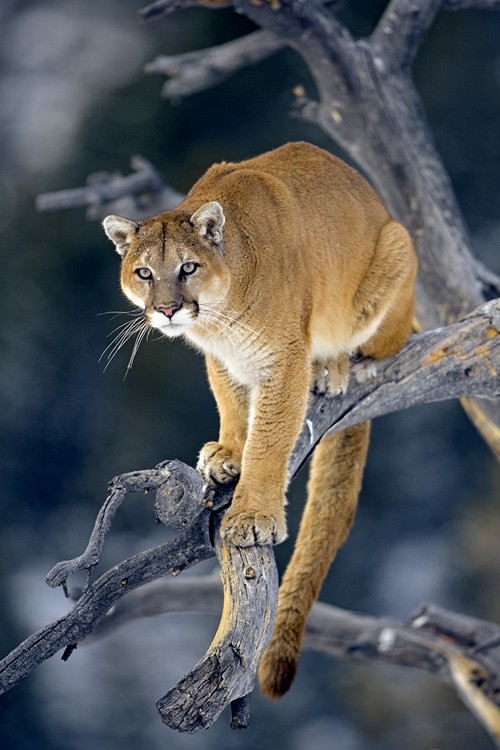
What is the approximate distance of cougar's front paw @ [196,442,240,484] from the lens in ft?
10.2

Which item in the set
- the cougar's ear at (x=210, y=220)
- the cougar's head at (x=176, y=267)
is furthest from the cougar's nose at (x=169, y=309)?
the cougar's ear at (x=210, y=220)

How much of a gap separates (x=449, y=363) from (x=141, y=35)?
18.6ft

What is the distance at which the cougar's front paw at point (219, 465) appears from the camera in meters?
3.10

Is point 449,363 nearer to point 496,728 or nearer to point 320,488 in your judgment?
point 320,488

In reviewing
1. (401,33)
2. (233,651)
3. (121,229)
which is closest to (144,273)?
(121,229)

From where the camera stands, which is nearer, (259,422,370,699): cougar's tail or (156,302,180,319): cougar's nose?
(156,302,180,319): cougar's nose

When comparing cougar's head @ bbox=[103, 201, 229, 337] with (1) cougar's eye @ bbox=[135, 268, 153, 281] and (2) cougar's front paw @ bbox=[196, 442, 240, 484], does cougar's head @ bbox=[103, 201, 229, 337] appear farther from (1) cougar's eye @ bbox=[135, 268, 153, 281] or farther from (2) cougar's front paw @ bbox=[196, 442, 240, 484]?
(2) cougar's front paw @ bbox=[196, 442, 240, 484]

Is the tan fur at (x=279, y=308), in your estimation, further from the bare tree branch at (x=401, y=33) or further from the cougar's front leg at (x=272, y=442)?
the bare tree branch at (x=401, y=33)

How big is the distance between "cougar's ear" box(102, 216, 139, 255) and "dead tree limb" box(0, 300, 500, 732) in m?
0.78

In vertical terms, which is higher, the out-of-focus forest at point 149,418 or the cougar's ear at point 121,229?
the cougar's ear at point 121,229

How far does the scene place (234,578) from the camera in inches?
104

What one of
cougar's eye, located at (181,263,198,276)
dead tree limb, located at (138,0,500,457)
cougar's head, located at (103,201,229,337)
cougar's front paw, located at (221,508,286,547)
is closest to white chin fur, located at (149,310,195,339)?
cougar's head, located at (103,201,229,337)

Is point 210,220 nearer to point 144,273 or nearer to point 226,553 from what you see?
point 144,273

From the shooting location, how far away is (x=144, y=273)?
2850mm
